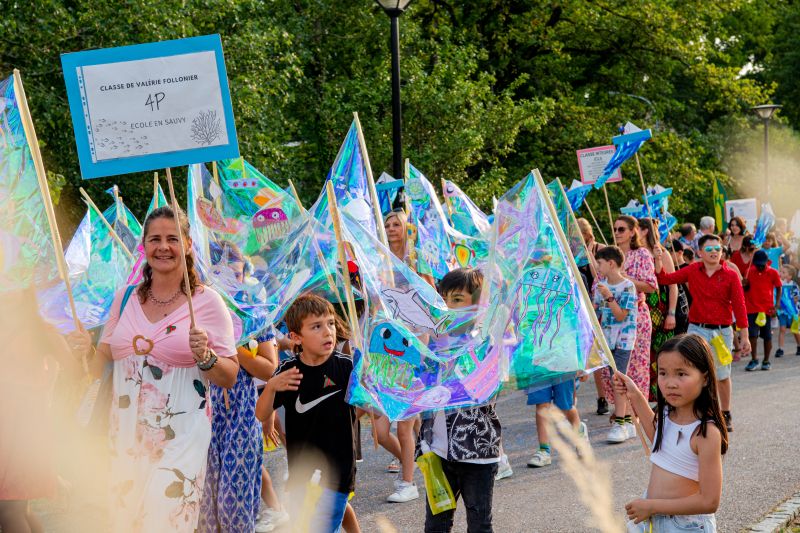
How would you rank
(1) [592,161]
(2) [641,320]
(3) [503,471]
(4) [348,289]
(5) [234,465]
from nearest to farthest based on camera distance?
1. (5) [234,465]
2. (4) [348,289]
3. (3) [503,471]
4. (2) [641,320]
5. (1) [592,161]

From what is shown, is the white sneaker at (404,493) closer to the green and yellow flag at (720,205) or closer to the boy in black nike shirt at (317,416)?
the boy in black nike shirt at (317,416)

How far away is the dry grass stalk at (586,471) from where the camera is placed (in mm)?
6238

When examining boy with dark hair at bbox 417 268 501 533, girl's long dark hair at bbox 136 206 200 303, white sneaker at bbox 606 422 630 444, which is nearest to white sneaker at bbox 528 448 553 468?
white sneaker at bbox 606 422 630 444

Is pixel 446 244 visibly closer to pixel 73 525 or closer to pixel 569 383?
pixel 569 383

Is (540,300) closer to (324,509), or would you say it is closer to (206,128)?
(324,509)

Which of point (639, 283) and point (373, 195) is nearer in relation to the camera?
point (373, 195)

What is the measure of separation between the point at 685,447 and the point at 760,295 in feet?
35.8

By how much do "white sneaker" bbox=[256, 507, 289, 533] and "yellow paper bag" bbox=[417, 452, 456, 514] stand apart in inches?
70.3

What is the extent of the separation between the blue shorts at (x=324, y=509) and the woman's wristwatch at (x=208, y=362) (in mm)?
843

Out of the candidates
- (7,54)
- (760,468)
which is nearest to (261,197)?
(760,468)

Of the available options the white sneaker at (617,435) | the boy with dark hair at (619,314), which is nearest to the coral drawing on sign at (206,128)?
the boy with dark hair at (619,314)

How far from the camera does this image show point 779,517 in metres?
5.91

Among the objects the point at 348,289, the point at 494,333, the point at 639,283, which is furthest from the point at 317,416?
the point at 639,283

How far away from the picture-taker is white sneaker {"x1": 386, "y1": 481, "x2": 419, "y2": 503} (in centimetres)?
667
